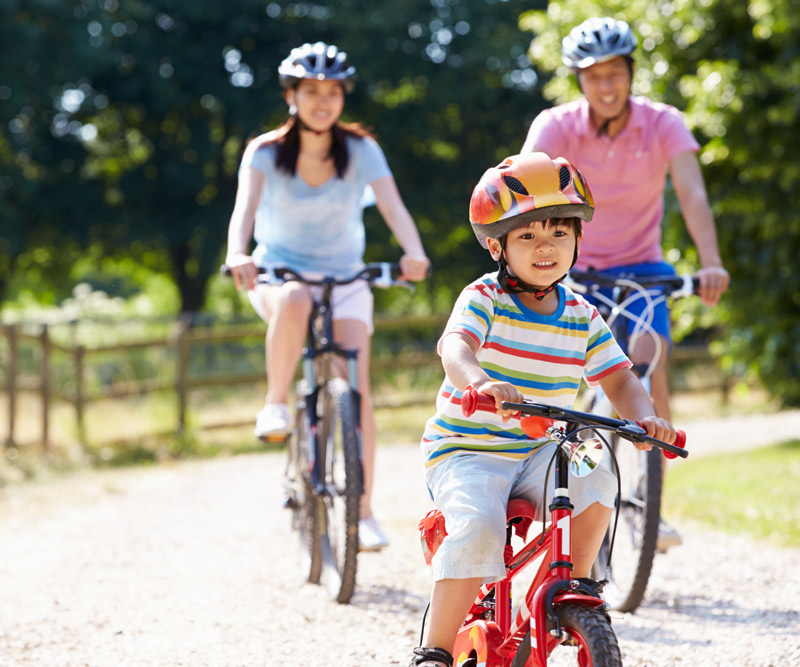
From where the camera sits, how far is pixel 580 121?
4406 millimetres

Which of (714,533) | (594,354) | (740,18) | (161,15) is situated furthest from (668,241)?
(161,15)

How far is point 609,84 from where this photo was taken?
14.2 feet

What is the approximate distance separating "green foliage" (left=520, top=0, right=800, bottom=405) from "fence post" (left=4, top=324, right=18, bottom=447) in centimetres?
652

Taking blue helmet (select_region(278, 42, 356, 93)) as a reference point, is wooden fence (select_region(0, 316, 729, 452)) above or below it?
below

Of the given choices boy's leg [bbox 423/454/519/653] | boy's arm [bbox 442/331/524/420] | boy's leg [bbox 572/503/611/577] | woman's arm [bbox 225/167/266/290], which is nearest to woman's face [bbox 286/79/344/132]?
woman's arm [bbox 225/167/266/290]

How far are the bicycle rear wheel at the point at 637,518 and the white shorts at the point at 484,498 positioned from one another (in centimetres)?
123

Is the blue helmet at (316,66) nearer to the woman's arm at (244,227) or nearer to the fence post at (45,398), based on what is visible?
the woman's arm at (244,227)

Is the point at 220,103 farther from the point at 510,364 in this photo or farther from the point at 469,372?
the point at 469,372

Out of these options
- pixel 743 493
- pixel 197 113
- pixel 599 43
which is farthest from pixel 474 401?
pixel 197 113

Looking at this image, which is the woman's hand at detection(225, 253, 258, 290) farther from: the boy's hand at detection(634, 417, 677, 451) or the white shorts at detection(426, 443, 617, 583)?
the boy's hand at detection(634, 417, 677, 451)

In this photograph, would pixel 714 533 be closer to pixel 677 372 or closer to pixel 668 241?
pixel 668 241

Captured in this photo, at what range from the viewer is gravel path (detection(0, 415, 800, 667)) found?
12.1 ft

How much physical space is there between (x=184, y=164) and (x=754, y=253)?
18283 mm

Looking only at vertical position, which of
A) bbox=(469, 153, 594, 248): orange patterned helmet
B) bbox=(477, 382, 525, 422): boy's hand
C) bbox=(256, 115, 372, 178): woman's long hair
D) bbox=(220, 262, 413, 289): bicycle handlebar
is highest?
bbox=(256, 115, 372, 178): woman's long hair
